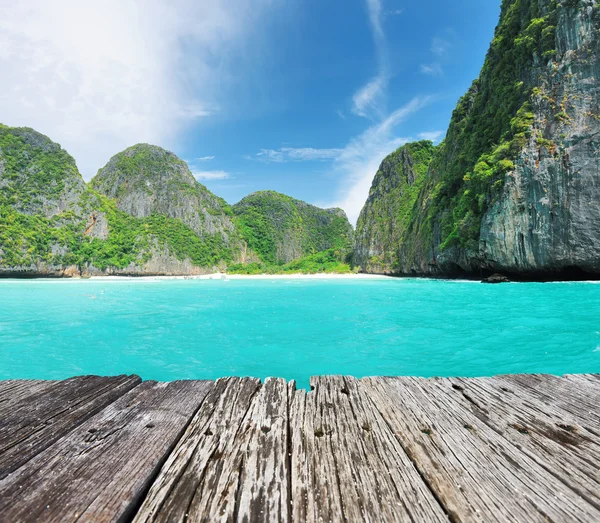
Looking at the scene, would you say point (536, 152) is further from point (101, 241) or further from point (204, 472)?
point (101, 241)

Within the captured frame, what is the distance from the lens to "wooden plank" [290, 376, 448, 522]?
1.14 metres

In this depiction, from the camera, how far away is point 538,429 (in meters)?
1.74

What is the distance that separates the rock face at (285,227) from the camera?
4941 inches

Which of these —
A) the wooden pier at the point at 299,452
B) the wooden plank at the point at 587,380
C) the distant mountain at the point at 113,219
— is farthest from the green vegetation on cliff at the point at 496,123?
the distant mountain at the point at 113,219

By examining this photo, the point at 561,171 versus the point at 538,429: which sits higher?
the point at 561,171

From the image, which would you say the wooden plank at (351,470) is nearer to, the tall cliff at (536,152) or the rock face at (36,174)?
the tall cliff at (536,152)

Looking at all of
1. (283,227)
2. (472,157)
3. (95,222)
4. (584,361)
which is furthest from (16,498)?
(283,227)

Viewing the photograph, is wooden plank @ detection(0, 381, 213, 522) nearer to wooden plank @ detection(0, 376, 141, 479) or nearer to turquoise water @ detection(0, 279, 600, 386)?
wooden plank @ detection(0, 376, 141, 479)

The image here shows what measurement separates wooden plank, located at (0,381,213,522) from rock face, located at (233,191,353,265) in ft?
391

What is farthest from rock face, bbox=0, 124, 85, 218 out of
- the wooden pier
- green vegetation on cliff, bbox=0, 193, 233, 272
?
the wooden pier

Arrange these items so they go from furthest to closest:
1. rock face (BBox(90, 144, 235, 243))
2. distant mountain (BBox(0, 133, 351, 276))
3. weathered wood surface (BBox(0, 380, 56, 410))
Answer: rock face (BBox(90, 144, 235, 243)) < distant mountain (BBox(0, 133, 351, 276)) < weathered wood surface (BBox(0, 380, 56, 410))

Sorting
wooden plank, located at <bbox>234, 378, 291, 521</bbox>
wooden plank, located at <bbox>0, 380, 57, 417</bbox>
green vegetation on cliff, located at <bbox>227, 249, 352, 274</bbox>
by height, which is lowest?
green vegetation on cliff, located at <bbox>227, 249, 352, 274</bbox>

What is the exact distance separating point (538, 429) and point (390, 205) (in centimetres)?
7755

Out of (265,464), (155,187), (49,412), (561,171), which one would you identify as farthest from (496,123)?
(155,187)
